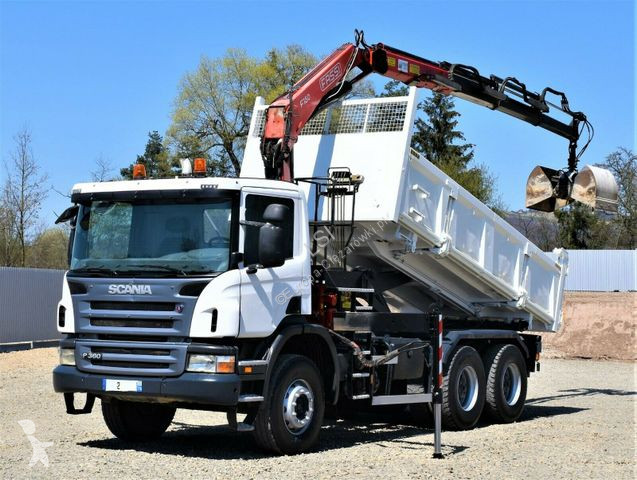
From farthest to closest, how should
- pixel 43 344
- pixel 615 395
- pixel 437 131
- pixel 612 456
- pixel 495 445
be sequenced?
1. pixel 437 131
2. pixel 43 344
3. pixel 615 395
4. pixel 495 445
5. pixel 612 456

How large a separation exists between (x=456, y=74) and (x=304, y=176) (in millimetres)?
3387

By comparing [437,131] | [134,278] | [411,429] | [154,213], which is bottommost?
[411,429]

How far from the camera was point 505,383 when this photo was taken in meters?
13.9

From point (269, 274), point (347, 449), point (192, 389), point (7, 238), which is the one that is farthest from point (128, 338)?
point (7, 238)

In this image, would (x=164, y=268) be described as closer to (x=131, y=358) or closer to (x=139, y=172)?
(x=131, y=358)

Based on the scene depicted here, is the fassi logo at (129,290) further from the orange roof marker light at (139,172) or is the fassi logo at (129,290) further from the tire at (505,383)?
the tire at (505,383)

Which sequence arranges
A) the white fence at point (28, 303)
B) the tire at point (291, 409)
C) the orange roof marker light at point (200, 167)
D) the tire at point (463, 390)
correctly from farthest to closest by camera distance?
the white fence at point (28, 303)
the tire at point (463, 390)
the orange roof marker light at point (200, 167)
the tire at point (291, 409)

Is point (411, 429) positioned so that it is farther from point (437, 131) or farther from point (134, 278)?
point (437, 131)

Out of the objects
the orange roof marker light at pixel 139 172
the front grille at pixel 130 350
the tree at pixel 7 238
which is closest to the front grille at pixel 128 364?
the front grille at pixel 130 350

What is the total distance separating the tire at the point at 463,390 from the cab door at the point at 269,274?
10.6ft

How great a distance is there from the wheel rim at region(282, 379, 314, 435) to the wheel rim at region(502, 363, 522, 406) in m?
4.76

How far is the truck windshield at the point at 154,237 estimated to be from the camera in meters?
9.33

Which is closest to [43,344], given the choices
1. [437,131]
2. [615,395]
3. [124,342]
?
[615,395]

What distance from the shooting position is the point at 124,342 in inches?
372
